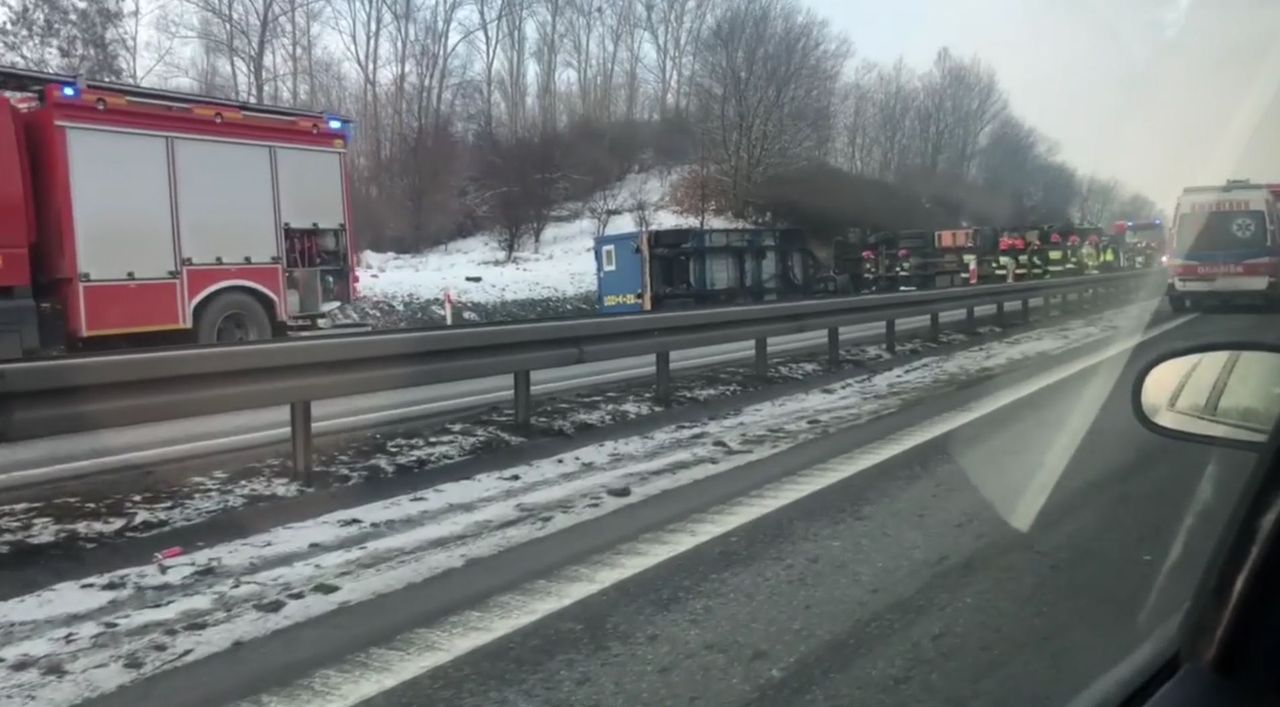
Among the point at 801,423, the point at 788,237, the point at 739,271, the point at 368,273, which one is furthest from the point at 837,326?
the point at 368,273

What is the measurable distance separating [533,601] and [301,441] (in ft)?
9.53

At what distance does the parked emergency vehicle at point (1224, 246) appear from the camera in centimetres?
2111

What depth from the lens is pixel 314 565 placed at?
17.1 ft

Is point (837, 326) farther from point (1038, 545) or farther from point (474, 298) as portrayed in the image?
point (474, 298)

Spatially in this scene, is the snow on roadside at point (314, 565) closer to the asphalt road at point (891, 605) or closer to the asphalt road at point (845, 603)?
the asphalt road at point (845, 603)

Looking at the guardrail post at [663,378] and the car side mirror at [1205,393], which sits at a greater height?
the car side mirror at [1205,393]

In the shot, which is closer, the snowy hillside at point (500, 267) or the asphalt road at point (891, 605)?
the asphalt road at point (891, 605)

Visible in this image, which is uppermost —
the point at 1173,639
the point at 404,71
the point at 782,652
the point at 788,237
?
the point at 404,71

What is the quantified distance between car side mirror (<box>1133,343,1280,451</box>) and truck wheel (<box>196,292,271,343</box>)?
12.6 metres

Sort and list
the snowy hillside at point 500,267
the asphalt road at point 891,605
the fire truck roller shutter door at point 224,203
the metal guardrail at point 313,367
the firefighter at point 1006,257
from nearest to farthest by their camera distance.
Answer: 1. the asphalt road at point 891,605
2. the metal guardrail at point 313,367
3. the fire truck roller shutter door at point 224,203
4. the snowy hillside at point 500,267
5. the firefighter at point 1006,257

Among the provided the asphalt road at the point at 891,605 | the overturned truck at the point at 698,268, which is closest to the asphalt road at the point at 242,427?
the asphalt road at the point at 891,605

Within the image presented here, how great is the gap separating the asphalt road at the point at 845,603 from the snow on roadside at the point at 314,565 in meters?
0.21

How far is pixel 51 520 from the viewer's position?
597cm

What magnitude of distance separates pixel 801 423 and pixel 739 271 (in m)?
17.5
